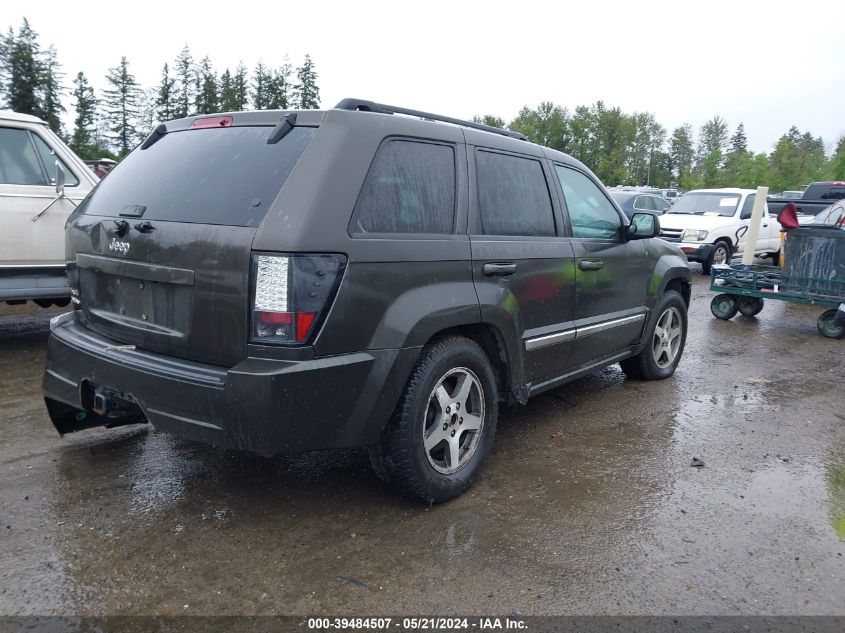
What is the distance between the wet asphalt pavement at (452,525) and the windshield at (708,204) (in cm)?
1089

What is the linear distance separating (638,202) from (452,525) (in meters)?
16.3

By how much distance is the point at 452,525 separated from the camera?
130 inches

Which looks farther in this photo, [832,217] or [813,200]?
[813,200]

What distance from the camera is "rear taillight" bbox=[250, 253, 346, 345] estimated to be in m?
2.77

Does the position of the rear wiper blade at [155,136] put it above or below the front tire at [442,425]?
above

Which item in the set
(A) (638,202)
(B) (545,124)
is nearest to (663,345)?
(A) (638,202)

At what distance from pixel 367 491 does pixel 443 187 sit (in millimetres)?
1677

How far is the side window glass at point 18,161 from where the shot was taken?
624cm

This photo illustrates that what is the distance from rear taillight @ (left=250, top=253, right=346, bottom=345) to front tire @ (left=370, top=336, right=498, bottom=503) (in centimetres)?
67

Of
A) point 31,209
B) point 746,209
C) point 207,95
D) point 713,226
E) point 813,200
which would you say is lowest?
point 31,209

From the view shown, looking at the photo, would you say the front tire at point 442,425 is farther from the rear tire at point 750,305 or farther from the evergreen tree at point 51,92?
the evergreen tree at point 51,92

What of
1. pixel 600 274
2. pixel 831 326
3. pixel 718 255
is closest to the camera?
pixel 600 274

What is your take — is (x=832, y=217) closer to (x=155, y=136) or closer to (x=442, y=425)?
(x=442, y=425)

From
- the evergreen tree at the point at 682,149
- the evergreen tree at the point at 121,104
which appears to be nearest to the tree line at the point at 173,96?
the evergreen tree at the point at 121,104
